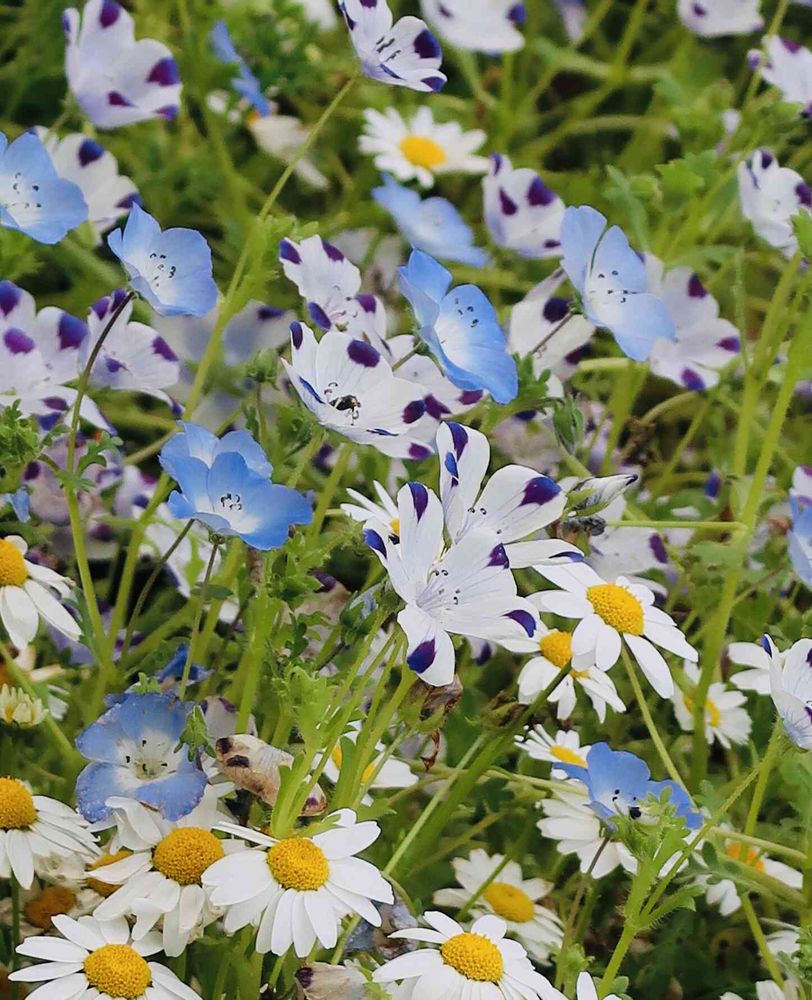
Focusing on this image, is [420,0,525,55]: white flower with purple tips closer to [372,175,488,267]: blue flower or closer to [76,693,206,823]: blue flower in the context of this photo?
[372,175,488,267]: blue flower

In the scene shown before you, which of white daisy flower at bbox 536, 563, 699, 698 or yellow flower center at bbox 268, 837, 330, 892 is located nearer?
yellow flower center at bbox 268, 837, 330, 892

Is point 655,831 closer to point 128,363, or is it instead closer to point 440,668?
point 440,668

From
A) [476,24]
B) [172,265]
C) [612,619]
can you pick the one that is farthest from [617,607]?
[476,24]

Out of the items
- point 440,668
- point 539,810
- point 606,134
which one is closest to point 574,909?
point 539,810

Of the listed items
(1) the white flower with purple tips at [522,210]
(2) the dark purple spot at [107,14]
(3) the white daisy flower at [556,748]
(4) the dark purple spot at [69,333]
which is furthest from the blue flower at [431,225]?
(3) the white daisy flower at [556,748]

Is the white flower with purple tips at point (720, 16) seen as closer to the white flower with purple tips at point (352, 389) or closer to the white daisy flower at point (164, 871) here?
the white flower with purple tips at point (352, 389)

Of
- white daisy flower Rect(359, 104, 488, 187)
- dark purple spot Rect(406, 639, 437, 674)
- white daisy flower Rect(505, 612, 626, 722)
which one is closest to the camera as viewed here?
dark purple spot Rect(406, 639, 437, 674)

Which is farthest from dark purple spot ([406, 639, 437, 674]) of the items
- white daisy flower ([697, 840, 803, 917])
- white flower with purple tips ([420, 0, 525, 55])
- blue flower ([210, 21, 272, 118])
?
white flower with purple tips ([420, 0, 525, 55])

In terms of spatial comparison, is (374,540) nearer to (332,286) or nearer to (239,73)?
(332,286)
